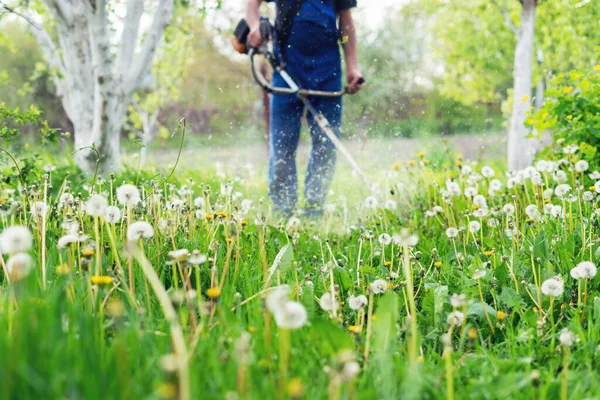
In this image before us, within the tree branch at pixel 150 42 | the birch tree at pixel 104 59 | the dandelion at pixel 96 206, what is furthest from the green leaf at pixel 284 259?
the tree branch at pixel 150 42

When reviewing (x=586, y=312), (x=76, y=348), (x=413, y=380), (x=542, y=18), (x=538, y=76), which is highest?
(x=542, y=18)

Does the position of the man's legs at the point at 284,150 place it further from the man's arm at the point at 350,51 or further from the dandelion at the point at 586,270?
the dandelion at the point at 586,270

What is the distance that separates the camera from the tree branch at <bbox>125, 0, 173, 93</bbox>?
16.4 ft

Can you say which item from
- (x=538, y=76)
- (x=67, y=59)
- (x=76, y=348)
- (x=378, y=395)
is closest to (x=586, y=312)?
(x=378, y=395)

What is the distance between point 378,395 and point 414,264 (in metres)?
1.34

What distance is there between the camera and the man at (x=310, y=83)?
14.6ft

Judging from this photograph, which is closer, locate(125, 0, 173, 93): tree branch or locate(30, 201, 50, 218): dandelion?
locate(30, 201, 50, 218): dandelion

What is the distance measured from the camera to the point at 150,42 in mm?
5074

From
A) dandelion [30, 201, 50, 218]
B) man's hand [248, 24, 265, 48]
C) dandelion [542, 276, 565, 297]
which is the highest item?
man's hand [248, 24, 265, 48]

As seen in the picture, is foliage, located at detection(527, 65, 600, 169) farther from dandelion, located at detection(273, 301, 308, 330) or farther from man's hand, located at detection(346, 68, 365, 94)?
dandelion, located at detection(273, 301, 308, 330)

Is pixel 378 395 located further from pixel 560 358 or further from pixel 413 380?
pixel 560 358

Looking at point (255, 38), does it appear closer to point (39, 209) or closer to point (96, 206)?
point (39, 209)

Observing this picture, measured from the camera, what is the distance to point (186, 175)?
19.2ft

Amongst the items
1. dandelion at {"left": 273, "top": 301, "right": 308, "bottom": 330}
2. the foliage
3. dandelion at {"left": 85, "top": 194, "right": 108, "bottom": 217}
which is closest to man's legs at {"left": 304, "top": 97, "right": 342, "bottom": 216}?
the foliage
